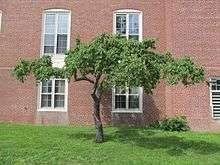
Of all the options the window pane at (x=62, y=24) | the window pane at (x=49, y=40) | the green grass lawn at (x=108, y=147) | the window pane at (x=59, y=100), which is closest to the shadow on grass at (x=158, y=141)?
the green grass lawn at (x=108, y=147)

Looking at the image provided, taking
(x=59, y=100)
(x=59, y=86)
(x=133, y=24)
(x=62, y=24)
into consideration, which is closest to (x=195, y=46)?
(x=133, y=24)

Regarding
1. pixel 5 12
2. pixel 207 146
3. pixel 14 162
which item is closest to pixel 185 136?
pixel 207 146

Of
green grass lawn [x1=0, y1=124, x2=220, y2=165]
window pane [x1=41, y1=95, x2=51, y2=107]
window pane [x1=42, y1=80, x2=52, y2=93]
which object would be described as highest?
window pane [x1=42, y1=80, x2=52, y2=93]

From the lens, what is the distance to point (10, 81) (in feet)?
86.4

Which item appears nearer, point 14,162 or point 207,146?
point 14,162

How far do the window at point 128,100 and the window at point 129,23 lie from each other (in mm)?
3230

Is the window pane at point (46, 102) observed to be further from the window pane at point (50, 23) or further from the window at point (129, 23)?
the window at point (129, 23)

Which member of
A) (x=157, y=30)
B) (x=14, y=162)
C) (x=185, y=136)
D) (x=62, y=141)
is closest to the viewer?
(x=14, y=162)

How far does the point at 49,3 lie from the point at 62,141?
415 inches

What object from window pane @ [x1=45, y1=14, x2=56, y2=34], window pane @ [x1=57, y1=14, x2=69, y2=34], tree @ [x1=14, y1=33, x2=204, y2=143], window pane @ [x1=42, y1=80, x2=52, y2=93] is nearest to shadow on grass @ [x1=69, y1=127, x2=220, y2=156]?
tree @ [x1=14, y1=33, x2=204, y2=143]

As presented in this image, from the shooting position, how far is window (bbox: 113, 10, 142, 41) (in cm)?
2678

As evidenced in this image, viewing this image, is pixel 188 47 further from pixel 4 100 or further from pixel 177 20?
pixel 4 100

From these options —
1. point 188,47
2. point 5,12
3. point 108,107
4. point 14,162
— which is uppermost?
point 5,12

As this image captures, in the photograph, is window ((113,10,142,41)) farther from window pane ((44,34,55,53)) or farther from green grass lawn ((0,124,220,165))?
green grass lawn ((0,124,220,165))
